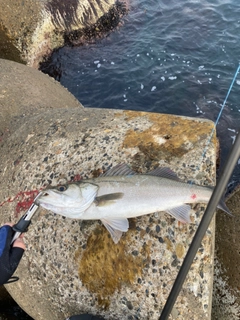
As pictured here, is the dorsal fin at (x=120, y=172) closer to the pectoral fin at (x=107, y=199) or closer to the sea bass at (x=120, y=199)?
the sea bass at (x=120, y=199)

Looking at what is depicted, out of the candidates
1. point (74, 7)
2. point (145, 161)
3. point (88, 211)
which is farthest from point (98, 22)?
point (88, 211)

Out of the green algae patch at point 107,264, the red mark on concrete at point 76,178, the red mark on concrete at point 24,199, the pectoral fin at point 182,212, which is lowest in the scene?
the green algae patch at point 107,264

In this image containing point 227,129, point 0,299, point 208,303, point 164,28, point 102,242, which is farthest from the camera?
point 164,28

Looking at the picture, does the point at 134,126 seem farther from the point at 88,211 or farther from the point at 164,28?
the point at 164,28

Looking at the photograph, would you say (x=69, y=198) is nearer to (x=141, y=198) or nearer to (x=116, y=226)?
(x=116, y=226)

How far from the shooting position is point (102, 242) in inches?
143

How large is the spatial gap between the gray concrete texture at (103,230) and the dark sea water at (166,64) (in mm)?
4129

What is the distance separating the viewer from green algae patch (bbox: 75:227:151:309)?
3.47 m

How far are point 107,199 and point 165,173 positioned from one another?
0.71 metres

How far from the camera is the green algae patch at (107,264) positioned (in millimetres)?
3473

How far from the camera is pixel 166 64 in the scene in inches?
416

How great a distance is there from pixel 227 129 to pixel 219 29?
5122 millimetres

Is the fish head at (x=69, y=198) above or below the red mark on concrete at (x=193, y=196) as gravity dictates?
above

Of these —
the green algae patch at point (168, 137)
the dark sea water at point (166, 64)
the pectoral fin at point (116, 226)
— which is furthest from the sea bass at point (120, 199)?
the dark sea water at point (166, 64)
